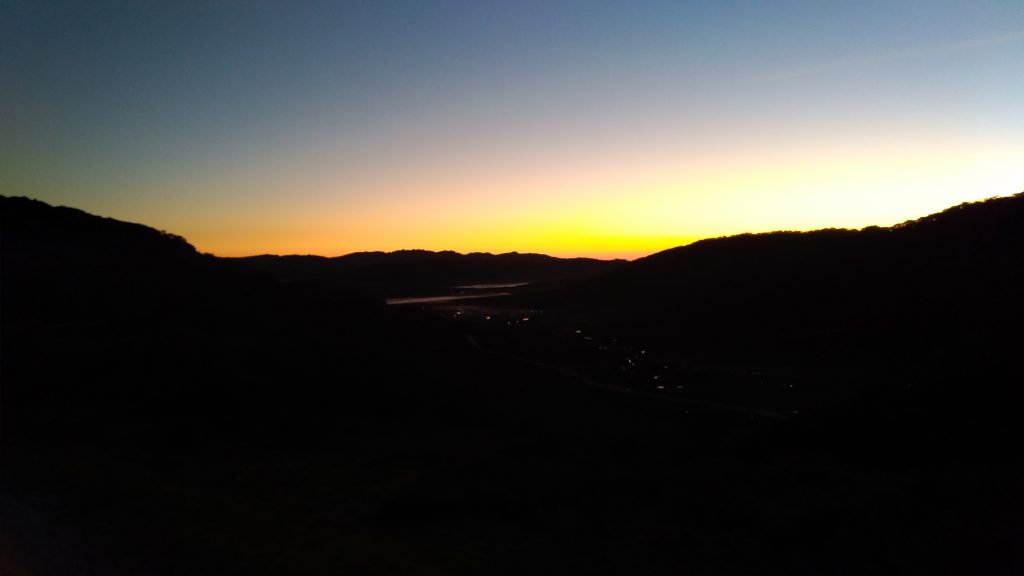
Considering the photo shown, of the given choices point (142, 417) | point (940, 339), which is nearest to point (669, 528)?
point (142, 417)

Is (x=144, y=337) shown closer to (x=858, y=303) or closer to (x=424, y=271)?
(x=858, y=303)

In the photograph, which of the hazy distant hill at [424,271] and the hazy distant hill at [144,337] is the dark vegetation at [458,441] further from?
the hazy distant hill at [424,271]

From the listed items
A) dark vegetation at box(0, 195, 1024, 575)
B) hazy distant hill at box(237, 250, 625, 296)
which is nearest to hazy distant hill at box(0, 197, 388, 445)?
dark vegetation at box(0, 195, 1024, 575)

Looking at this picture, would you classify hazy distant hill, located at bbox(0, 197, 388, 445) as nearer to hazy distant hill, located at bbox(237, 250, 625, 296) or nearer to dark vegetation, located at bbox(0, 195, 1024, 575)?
dark vegetation, located at bbox(0, 195, 1024, 575)

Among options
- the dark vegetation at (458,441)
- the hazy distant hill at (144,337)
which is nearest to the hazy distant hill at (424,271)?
the hazy distant hill at (144,337)

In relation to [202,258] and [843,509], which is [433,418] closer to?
[843,509]

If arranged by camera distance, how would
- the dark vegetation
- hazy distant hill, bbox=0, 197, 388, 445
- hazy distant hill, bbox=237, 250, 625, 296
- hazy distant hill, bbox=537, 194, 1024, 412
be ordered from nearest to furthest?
the dark vegetation
hazy distant hill, bbox=0, 197, 388, 445
hazy distant hill, bbox=537, 194, 1024, 412
hazy distant hill, bbox=237, 250, 625, 296
